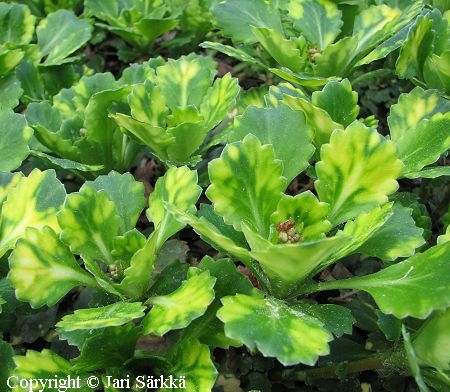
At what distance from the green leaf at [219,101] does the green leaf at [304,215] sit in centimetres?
30

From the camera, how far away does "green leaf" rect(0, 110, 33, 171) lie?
1.04 metres

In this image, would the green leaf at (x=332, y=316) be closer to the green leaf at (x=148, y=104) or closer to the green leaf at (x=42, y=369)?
the green leaf at (x=42, y=369)

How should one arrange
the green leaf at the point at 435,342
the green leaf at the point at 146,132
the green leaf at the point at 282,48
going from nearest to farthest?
the green leaf at the point at 435,342 → the green leaf at the point at 146,132 → the green leaf at the point at 282,48

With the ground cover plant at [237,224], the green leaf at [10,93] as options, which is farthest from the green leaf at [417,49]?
the green leaf at [10,93]

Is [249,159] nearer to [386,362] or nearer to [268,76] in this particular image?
[386,362]

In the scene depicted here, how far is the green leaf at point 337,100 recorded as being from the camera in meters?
1.04

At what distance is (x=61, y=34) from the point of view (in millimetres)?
1485

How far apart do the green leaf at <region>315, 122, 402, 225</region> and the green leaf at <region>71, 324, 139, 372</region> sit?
14.9 inches

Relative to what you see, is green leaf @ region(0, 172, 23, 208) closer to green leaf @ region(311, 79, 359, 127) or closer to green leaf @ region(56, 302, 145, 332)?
green leaf @ region(56, 302, 145, 332)

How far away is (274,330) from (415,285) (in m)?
0.21

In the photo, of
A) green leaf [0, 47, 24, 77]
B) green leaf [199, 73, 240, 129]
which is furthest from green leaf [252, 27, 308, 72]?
green leaf [0, 47, 24, 77]

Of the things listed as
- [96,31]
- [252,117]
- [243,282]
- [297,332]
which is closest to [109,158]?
[252,117]

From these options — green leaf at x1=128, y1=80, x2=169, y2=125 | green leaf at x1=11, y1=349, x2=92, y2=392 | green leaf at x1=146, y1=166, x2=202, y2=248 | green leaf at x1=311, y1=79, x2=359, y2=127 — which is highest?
green leaf at x1=311, y1=79, x2=359, y2=127

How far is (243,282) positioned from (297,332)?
0.15 m
